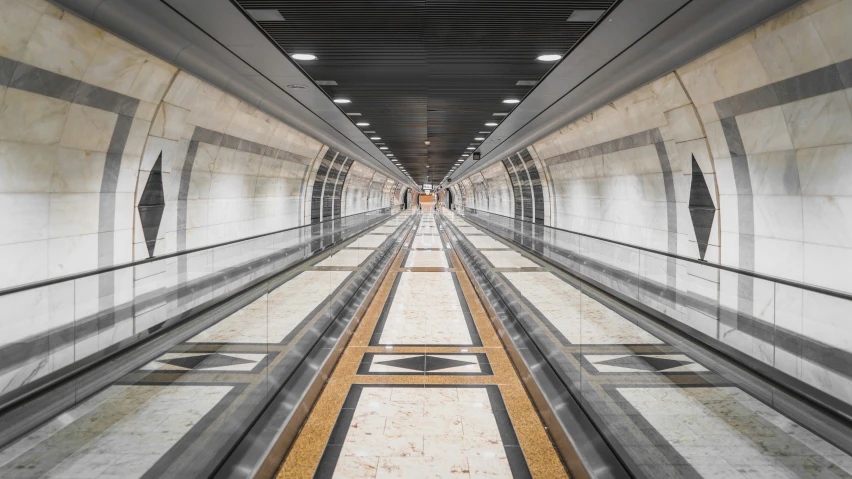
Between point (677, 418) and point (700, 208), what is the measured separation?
233 inches

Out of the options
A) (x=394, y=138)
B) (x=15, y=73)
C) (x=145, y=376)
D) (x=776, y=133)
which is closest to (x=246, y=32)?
(x=15, y=73)

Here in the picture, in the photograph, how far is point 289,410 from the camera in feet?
12.8

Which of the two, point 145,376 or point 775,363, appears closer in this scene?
point 145,376

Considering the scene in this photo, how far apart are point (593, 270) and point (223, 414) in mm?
7546

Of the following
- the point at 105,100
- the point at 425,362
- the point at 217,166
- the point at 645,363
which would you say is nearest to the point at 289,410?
the point at 425,362

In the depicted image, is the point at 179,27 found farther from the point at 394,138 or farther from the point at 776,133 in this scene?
the point at 394,138

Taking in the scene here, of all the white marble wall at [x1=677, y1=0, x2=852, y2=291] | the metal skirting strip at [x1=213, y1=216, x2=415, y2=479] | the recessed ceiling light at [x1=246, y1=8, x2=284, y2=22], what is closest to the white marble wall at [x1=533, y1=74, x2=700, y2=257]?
the white marble wall at [x1=677, y1=0, x2=852, y2=291]

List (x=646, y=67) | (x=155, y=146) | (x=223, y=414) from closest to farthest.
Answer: (x=223, y=414) < (x=646, y=67) < (x=155, y=146)

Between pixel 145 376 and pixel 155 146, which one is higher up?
pixel 155 146

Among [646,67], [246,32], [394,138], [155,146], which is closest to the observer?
[246,32]

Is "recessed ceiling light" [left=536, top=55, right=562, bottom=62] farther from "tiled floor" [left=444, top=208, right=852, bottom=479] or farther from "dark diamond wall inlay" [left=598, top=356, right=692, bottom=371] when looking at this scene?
"dark diamond wall inlay" [left=598, top=356, right=692, bottom=371]

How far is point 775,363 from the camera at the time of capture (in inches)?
130

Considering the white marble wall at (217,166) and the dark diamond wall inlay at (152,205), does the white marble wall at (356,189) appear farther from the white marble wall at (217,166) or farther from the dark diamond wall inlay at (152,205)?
the dark diamond wall inlay at (152,205)

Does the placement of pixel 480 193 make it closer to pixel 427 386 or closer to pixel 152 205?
pixel 152 205
